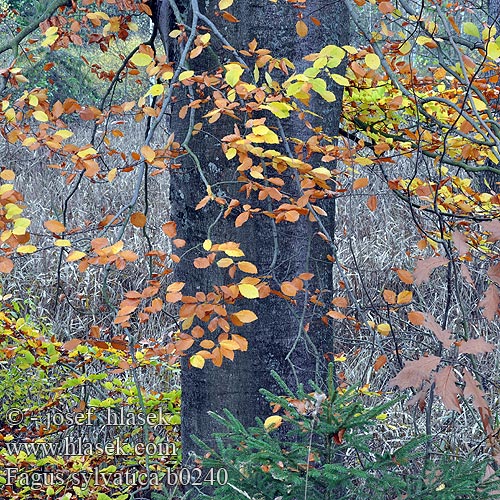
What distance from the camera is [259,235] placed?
2104 mm

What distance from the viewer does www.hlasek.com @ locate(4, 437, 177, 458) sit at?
3004 mm

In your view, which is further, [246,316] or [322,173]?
[322,173]

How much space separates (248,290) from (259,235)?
63cm

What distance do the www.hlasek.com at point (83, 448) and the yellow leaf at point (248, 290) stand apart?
1612 millimetres

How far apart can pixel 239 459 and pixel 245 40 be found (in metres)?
1.19

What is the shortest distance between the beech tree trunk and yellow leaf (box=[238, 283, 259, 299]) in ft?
1.69

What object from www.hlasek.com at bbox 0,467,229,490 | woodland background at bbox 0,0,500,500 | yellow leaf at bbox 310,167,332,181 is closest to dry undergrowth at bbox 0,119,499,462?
woodland background at bbox 0,0,500,500

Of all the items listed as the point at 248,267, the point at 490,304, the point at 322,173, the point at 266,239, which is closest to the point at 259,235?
the point at 266,239

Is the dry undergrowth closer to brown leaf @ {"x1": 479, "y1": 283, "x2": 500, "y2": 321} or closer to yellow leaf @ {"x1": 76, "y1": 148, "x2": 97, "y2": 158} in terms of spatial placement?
yellow leaf @ {"x1": 76, "y1": 148, "x2": 97, "y2": 158}

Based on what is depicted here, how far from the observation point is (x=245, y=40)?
6.77ft

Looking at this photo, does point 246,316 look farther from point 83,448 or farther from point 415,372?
point 83,448

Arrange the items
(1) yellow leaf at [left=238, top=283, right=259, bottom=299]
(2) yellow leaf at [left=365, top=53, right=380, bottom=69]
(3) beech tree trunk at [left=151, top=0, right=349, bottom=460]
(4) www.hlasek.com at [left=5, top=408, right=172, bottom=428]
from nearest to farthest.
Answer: (1) yellow leaf at [left=238, top=283, right=259, bottom=299], (2) yellow leaf at [left=365, top=53, right=380, bottom=69], (3) beech tree trunk at [left=151, top=0, right=349, bottom=460], (4) www.hlasek.com at [left=5, top=408, right=172, bottom=428]

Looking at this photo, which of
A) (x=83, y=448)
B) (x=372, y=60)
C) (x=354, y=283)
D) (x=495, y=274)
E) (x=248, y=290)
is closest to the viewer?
(x=495, y=274)

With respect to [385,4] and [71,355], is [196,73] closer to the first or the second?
[385,4]
